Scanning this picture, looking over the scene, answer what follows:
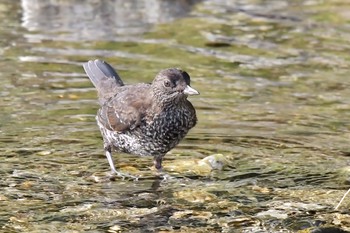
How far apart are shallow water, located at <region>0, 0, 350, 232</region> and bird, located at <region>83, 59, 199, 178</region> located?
0.24 m

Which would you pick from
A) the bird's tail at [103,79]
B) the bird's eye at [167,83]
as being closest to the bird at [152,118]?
the bird's eye at [167,83]

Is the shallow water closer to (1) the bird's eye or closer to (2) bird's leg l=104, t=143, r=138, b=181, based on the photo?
(2) bird's leg l=104, t=143, r=138, b=181

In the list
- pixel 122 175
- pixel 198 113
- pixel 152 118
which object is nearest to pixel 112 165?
pixel 122 175

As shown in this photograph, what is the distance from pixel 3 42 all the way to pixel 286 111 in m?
4.36

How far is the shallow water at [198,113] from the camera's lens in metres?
6.97

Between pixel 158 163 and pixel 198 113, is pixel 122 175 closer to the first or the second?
pixel 158 163

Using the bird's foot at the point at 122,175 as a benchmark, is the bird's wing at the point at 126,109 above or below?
above

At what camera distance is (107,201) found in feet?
23.7

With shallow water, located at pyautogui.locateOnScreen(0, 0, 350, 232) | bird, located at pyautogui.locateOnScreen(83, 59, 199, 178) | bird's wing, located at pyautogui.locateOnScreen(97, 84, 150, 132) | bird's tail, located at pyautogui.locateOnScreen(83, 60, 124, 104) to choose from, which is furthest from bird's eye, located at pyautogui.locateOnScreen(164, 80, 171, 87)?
bird's tail, located at pyautogui.locateOnScreen(83, 60, 124, 104)

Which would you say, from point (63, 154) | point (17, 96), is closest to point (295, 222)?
point (63, 154)

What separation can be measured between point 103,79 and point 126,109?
1.00 meters

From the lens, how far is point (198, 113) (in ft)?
32.1

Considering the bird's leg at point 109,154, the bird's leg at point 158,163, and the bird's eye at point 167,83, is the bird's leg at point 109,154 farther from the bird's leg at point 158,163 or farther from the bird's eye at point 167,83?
the bird's eye at point 167,83

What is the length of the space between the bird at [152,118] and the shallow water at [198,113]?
236 mm
